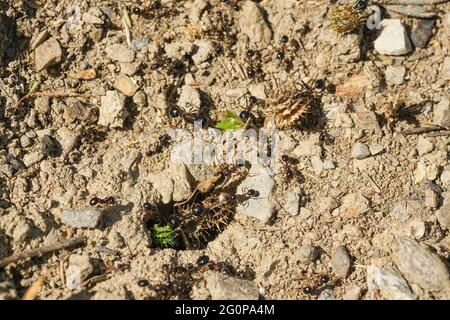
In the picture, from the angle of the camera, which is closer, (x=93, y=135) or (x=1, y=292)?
(x=1, y=292)

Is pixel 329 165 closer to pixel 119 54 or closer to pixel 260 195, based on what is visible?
pixel 260 195

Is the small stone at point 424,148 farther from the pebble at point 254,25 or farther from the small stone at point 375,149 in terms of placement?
the pebble at point 254,25

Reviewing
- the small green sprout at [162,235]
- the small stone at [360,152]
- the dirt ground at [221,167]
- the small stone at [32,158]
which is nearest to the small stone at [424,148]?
the dirt ground at [221,167]

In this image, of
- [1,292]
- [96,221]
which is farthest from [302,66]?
[1,292]

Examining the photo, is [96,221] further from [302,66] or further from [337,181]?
[302,66]

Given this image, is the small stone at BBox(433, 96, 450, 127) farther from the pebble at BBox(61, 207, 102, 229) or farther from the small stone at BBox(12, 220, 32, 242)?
the small stone at BBox(12, 220, 32, 242)

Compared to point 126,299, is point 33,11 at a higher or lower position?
higher

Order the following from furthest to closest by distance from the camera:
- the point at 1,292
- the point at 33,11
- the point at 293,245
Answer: the point at 33,11
the point at 293,245
the point at 1,292
